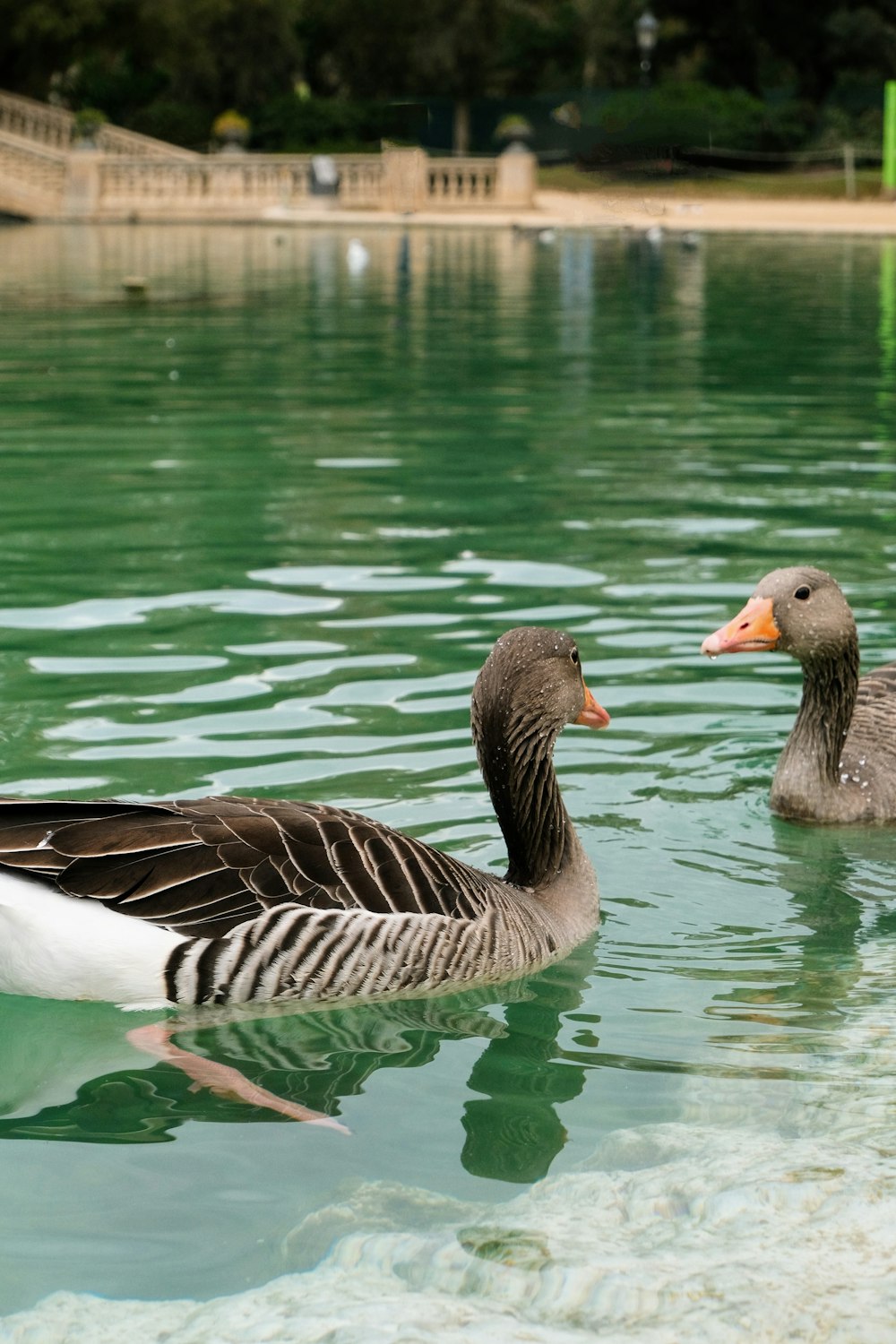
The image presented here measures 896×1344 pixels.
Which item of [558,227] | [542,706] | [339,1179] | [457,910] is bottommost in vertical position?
[339,1179]

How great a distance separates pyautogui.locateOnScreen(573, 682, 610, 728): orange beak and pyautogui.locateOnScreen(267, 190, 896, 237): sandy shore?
3434 centimetres

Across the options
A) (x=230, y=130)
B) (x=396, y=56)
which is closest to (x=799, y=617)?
(x=230, y=130)

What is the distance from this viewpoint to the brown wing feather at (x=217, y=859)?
5.34m

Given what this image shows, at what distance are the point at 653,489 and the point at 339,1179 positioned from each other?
9.66 metres

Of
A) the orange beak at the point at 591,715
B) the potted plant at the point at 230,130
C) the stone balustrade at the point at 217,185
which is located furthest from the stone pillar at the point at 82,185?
the orange beak at the point at 591,715

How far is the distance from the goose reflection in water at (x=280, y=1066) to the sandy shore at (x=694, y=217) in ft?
116

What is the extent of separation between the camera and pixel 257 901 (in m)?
5.51

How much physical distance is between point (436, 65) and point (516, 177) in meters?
11.7

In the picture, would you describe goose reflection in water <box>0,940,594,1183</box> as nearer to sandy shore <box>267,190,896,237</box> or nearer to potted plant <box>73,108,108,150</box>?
sandy shore <box>267,190,896,237</box>

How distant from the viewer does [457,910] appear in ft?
19.1

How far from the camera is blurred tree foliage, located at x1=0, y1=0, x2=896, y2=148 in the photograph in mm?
56812

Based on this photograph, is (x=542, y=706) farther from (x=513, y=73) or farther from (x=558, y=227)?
(x=513, y=73)

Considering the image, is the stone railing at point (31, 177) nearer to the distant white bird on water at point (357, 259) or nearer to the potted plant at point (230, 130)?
the potted plant at point (230, 130)

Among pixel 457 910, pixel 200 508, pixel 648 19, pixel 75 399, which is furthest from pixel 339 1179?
pixel 648 19
